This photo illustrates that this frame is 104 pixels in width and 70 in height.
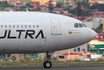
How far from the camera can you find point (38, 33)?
27938 millimetres

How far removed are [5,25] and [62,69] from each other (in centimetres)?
648

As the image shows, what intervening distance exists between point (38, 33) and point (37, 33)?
9 cm

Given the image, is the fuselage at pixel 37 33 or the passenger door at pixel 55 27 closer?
the fuselage at pixel 37 33

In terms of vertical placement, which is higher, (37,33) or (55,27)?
(55,27)

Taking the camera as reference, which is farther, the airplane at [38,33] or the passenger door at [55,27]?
the passenger door at [55,27]

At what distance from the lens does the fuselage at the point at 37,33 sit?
2761cm

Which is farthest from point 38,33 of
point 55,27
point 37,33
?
point 55,27

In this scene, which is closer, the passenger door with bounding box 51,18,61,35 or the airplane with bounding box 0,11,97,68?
the airplane with bounding box 0,11,97,68

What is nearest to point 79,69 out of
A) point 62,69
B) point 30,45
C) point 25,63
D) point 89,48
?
point 62,69

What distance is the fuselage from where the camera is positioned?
27.6 meters

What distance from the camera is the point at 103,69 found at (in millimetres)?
27688

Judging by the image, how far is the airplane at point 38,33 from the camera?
90.6 feet

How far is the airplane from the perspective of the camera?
2761 cm

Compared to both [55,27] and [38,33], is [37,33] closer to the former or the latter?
[38,33]
